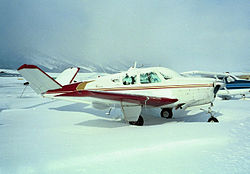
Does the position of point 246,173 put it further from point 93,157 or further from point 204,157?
point 93,157

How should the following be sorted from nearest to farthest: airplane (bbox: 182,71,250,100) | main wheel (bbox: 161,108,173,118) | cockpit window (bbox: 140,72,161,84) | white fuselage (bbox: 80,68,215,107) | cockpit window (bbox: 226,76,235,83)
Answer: white fuselage (bbox: 80,68,215,107) < cockpit window (bbox: 140,72,161,84) < main wheel (bbox: 161,108,173,118) < airplane (bbox: 182,71,250,100) < cockpit window (bbox: 226,76,235,83)

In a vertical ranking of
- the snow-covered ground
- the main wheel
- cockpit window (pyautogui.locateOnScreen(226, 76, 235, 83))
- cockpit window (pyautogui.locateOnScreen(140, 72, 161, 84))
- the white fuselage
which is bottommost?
the main wheel

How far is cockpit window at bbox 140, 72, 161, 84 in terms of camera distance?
19.1 ft

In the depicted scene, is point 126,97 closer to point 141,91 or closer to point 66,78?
point 141,91

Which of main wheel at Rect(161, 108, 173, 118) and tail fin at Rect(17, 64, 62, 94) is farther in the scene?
main wheel at Rect(161, 108, 173, 118)

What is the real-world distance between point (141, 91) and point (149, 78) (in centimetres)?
52

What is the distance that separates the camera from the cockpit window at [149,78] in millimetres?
5828

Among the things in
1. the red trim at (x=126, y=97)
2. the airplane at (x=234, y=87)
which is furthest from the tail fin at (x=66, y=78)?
the airplane at (x=234, y=87)

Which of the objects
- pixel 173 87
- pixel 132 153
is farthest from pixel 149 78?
pixel 132 153

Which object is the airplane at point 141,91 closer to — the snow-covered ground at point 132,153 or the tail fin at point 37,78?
the tail fin at point 37,78

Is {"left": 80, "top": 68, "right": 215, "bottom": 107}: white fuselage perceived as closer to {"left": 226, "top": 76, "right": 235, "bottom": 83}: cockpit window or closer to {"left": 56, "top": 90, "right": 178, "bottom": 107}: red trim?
{"left": 56, "top": 90, "right": 178, "bottom": 107}: red trim

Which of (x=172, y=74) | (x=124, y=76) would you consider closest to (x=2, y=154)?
(x=124, y=76)

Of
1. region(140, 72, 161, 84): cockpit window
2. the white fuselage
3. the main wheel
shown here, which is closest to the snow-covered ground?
the white fuselage

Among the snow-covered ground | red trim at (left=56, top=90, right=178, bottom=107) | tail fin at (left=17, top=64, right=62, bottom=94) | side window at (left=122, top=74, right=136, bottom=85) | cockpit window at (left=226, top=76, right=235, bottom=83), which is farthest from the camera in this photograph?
cockpit window at (left=226, top=76, right=235, bottom=83)
